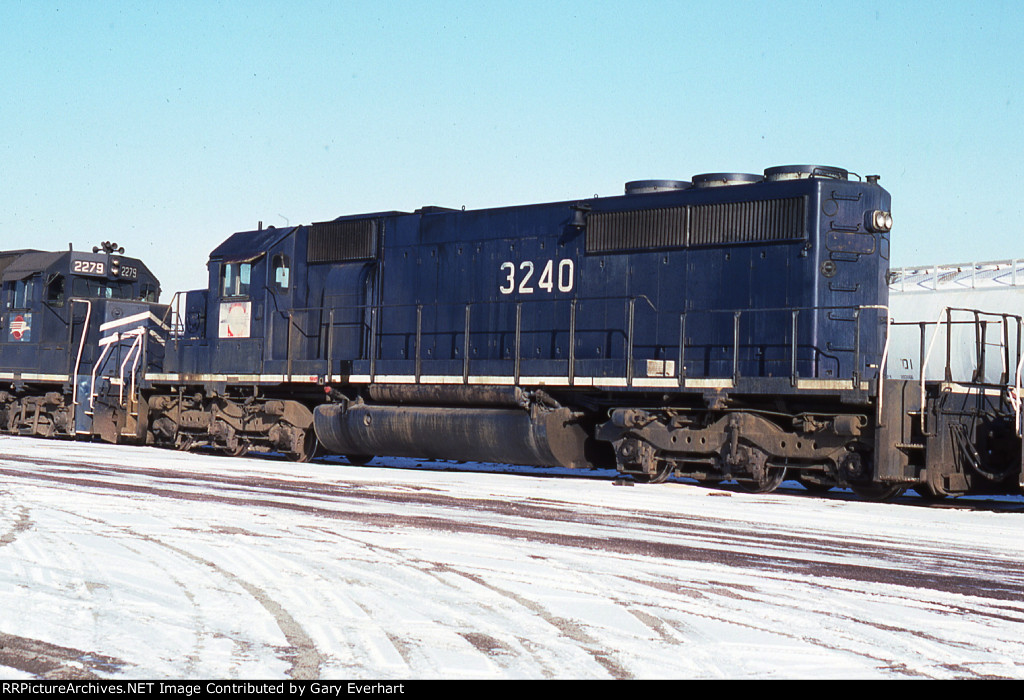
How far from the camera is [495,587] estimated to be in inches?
230

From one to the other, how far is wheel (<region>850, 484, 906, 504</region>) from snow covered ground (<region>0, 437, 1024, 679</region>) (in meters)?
0.83

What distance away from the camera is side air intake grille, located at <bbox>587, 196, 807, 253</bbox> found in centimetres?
1195

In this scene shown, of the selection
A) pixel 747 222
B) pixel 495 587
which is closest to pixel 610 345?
pixel 747 222

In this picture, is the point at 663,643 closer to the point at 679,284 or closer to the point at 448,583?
the point at 448,583

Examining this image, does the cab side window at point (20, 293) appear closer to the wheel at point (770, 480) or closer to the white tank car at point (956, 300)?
the wheel at point (770, 480)

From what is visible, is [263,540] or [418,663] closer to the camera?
[418,663]

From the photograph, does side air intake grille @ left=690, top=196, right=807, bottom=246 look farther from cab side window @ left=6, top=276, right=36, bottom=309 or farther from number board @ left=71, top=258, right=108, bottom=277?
cab side window @ left=6, top=276, right=36, bottom=309

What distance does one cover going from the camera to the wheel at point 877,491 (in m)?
11.1

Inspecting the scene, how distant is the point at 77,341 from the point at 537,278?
10.9m

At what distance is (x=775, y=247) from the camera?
473 inches

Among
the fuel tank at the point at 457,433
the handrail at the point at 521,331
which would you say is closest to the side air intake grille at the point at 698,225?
the handrail at the point at 521,331

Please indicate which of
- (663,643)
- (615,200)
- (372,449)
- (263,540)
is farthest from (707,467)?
(663,643)

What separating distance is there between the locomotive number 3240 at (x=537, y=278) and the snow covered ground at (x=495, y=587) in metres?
3.73

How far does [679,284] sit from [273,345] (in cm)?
650
